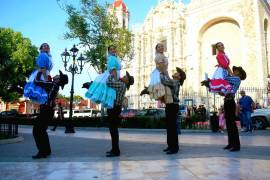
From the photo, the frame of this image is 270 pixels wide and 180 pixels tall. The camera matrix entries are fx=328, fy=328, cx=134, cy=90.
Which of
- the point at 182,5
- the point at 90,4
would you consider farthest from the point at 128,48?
the point at 182,5

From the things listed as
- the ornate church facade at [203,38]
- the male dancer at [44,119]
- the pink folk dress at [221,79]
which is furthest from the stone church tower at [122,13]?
the male dancer at [44,119]

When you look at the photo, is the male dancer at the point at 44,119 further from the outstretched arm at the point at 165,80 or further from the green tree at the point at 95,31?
the green tree at the point at 95,31

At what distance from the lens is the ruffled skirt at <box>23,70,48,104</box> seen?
5.54 meters

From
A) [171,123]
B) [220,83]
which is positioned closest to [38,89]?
[171,123]

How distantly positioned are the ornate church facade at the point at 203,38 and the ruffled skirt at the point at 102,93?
2609 centimetres

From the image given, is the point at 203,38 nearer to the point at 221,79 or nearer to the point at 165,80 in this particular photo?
the point at 221,79

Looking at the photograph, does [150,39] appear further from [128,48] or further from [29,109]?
[29,109]

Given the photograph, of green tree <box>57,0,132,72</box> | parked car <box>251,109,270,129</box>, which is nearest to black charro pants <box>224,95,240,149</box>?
parked car <box>251,109,270,129</box>

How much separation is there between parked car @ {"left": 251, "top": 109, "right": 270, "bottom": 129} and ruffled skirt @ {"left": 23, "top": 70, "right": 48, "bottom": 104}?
1356 centimetres

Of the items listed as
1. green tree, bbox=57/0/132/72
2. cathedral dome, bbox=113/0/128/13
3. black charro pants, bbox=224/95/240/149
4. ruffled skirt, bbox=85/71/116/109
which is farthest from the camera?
cathedral dome, bbox=113/0/128/13

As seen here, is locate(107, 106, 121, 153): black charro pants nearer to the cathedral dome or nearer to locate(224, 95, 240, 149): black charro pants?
locate(224, 95, 240, 149): black charro pants

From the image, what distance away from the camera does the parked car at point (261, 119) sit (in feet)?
54.1

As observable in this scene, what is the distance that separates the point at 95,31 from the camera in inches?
1134

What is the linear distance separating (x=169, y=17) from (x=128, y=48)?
20.5 metres
